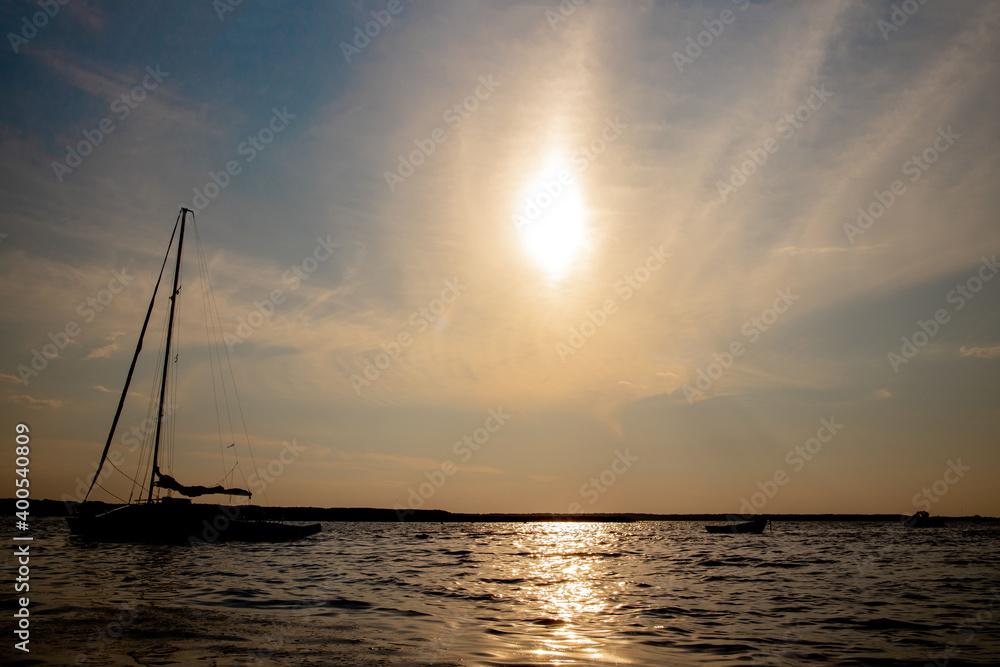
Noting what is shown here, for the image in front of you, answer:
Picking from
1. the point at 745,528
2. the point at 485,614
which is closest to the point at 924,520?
the point at 745,528

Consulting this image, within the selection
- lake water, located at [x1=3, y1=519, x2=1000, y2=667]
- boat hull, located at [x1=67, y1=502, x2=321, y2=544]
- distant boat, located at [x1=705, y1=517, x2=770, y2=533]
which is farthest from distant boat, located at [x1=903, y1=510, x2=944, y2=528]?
boat hull, located at [x1=67, y1=502, x2=321, y2=544]

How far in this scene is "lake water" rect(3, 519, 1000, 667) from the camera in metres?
13.3

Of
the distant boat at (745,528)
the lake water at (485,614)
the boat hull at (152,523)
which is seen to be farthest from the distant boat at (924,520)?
the boat hull at (152,523)

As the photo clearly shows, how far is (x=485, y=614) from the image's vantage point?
19.7 meters

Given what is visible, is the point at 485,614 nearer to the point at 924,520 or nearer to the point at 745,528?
the point at 745,528

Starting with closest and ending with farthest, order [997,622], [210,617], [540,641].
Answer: [540,641] → [210,617] → [997,622]

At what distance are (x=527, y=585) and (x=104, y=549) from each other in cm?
2756

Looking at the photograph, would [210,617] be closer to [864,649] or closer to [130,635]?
[130,635]

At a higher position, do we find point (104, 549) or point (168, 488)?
point (168, 488)

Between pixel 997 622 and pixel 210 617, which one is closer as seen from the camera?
pixel 210 617


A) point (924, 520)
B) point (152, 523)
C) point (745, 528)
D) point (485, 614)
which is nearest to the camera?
point (485, 614)

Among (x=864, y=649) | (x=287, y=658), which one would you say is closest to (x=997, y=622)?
(x=864, y=649)

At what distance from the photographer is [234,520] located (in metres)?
50.4

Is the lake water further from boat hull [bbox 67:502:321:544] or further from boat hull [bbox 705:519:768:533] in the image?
boat hull [bbox 705:519:768:533]
